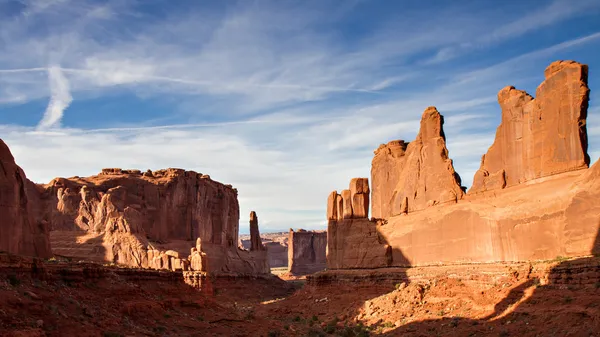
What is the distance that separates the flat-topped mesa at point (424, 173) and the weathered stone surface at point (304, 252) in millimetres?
66373

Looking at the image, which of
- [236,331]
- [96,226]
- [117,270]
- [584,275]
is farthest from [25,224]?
[96,226]

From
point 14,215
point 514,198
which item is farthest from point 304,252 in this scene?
point 14,215

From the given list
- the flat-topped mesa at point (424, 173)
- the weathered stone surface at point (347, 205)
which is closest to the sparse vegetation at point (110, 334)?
the flat-topped mesa at point (424, 173)

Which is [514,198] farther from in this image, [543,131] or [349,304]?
[349,304]

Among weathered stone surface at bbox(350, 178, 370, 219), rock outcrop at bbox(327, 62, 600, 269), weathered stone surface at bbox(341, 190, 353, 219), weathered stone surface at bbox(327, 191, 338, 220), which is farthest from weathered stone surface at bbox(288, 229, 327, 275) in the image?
rock outcrop at bbox(327, 62, 600, 269)

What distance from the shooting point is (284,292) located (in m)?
76.1

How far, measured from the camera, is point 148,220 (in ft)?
227

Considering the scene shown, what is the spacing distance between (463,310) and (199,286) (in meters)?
18.2

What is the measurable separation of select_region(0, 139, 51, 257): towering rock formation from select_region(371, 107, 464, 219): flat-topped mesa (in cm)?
2386

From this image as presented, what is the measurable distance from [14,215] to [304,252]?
3738 inches

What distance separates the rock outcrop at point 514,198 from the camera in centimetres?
2795

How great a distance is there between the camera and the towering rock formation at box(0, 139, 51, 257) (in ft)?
71.8

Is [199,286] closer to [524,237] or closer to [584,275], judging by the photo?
[524,237]

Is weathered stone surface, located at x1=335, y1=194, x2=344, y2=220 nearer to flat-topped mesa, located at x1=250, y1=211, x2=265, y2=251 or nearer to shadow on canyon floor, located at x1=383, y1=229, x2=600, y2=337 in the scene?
shadow on canyon floor, located at x1=383, y1=229, x2=600, y2=337
